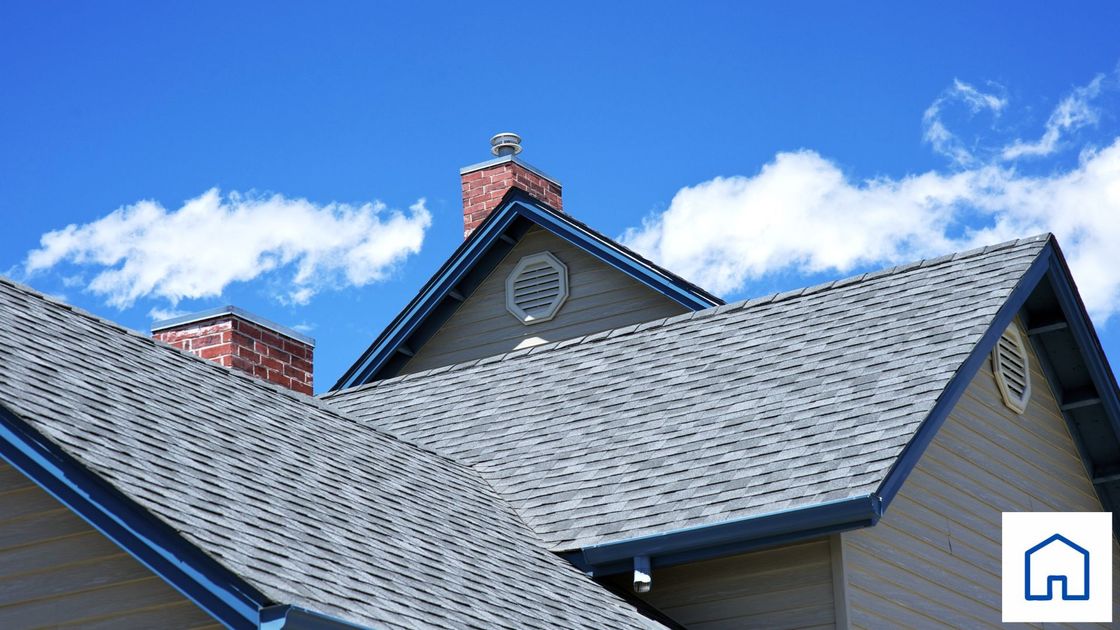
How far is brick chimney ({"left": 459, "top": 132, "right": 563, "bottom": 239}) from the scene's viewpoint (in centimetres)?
2075

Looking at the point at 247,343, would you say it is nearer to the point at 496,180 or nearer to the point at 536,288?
the point at 536,288

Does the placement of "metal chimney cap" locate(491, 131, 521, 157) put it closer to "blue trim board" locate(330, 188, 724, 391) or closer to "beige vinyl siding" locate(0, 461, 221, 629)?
"blue trim board" locate(330, 188, 724, 391)

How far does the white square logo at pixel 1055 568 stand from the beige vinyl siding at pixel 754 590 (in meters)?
2.74

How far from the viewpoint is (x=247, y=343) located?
599 inches

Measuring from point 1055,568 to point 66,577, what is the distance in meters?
8.75

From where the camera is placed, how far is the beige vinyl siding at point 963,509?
11.0 meters

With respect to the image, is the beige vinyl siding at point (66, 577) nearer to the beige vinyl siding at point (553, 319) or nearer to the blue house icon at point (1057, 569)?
the blue house icon at point (1057, 569)

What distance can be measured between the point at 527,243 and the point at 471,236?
0.75m

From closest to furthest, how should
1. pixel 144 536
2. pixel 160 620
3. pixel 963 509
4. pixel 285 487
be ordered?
pixel 144 536 → pixel 160 620 → pixel 285 487 → pixel 963 509

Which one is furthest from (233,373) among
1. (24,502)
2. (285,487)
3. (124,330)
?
(24,502)

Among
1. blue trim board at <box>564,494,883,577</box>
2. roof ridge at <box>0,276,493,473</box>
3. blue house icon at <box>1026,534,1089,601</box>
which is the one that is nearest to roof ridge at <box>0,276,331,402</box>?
roof ridge at <box>0,276,493,473</box>

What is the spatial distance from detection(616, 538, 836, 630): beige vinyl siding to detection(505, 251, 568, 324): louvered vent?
8178mm

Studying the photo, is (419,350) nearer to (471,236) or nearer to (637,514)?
(471,236)

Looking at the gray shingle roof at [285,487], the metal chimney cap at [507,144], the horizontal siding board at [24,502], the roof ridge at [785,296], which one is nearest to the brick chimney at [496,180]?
the metal chimney cap at [507,144]
